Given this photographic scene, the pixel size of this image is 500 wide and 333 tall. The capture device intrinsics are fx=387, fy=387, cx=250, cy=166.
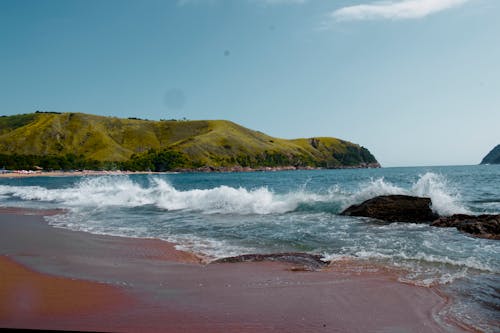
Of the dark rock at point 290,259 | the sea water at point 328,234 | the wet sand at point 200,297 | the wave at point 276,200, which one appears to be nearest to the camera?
the wet sand at point 200,297

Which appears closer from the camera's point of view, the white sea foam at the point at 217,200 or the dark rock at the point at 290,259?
the dark rock at the point at 290,259

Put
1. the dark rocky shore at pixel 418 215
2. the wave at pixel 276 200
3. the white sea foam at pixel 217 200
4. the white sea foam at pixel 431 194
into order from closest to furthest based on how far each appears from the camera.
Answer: the dark rocky shore at pixel 418 215 < the white sea foam at pixel 431 194 < the wave at pixel 276 200 < the white sea foam at pixel 217 200

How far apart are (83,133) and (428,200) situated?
195556 millimetres

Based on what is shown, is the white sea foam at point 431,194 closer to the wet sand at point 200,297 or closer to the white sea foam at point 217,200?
the white sea foam at point 217,200

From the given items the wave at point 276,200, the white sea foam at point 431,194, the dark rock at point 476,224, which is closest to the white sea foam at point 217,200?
the wave at point 276,200

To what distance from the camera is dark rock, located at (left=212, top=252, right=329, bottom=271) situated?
8984 mm

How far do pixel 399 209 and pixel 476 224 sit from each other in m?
3.61

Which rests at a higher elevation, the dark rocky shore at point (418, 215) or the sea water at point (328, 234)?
the dark rocky shore at point (418, 215)

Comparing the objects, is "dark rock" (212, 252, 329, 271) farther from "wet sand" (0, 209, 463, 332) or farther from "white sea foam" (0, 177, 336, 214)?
"white sea foam" (0, 177, 336, 214)

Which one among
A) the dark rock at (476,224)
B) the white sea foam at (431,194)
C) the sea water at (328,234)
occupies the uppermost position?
the white sea foam at (431,194)

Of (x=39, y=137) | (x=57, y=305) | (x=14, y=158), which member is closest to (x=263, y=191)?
(x=57, y=305)

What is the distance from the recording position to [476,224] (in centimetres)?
1334

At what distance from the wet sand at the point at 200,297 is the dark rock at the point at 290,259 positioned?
0.39m

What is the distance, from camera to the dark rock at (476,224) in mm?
12641
